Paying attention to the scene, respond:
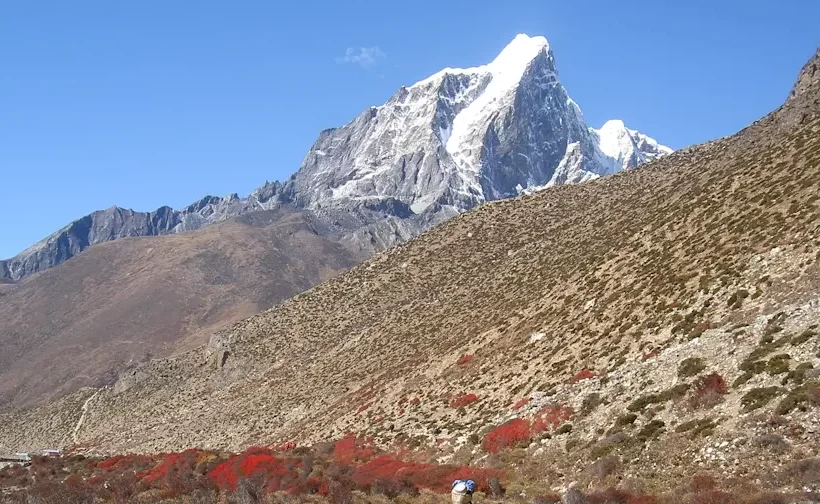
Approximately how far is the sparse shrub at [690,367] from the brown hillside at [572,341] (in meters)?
0.13

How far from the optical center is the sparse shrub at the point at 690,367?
26594 millimetres

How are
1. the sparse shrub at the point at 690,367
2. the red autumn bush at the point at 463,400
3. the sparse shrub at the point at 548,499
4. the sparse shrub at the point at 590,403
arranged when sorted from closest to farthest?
the sparse shrub at the point at 548,499, the sparse shrub at the point at 690,367, the sparse shrub at the point at 590,403, the red autumn bush at the point at 463,400

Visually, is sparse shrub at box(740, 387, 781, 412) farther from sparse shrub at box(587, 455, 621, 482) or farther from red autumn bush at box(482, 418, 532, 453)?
Result: red autumn bush at box(482, 418, 532, 453)

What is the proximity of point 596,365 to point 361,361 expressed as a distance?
130ft

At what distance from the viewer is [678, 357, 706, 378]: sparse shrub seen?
26.6 m

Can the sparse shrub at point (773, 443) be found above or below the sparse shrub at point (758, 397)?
below

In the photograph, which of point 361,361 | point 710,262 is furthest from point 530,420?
point 361,361

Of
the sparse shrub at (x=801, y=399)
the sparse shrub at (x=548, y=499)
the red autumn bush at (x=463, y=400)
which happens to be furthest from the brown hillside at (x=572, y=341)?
the sparse shrub at (x=548, y=499)

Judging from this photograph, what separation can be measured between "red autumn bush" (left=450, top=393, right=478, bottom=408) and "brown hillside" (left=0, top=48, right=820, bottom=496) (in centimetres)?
17

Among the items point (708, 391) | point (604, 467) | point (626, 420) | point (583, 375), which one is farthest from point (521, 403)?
point (604, 467)

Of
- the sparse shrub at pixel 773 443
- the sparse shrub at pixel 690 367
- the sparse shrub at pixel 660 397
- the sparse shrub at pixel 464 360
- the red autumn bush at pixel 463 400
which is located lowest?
the sparse shrub at pixel 773 443

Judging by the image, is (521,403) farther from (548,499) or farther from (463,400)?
(548,499)

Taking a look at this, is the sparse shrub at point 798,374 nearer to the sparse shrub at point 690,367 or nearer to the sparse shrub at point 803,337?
the sparse shrub at point 803,337

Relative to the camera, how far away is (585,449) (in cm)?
2561
